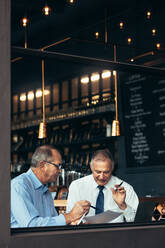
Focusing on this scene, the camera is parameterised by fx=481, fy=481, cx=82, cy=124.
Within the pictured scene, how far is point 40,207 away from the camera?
10.8 ft

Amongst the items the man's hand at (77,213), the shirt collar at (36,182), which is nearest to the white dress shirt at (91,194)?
the shirt collar at (36,182)

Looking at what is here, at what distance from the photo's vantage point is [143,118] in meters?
8.05

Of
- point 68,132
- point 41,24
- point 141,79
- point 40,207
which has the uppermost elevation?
point 41,24

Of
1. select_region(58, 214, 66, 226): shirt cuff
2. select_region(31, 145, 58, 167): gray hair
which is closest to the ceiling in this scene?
select_region(31, 145, 58, 167): gray hair

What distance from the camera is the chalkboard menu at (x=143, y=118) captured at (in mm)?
7695

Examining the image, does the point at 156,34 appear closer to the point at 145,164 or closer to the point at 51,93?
the point at 145,164

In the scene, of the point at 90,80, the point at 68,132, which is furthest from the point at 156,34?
the point at 68,132

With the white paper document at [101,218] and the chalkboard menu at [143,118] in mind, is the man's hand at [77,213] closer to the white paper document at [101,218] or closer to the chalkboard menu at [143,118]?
the white paper document at [101,218]

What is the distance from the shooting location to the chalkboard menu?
770 centimetres

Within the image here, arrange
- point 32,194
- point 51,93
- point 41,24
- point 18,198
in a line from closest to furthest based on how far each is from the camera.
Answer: point 18,198, point 32,194, point 41,24, point 51,93

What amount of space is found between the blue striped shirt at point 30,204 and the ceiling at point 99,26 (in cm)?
346

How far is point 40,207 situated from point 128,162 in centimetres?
505
